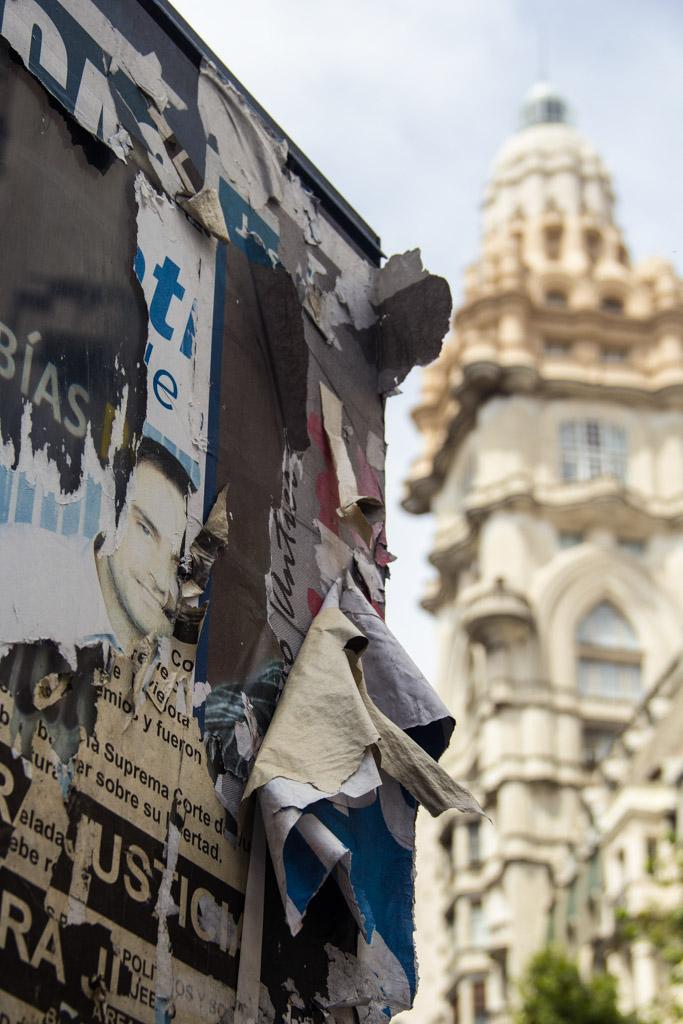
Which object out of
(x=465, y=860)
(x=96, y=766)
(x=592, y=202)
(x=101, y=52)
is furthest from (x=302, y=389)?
(x=592, y=202)

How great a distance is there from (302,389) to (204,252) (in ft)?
2.88

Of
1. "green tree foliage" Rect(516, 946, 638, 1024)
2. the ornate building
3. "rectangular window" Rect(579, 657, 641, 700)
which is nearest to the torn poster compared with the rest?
"green tree foliage" Rect(516, 946, 638, 1024)

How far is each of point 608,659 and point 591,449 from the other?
25.5ft

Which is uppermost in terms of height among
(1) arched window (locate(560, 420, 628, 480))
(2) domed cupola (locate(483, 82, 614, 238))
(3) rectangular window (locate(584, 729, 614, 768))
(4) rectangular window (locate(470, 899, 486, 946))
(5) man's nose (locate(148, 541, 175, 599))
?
(2) domed cupola (locate(483, 82, 614, 238))

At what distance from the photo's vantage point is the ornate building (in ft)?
138

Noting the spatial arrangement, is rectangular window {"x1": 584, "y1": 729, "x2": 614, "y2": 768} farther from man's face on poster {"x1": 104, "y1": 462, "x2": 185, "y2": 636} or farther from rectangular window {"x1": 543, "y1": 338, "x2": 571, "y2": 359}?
man's face on poster {"x1": 104, "y1": 462, "x2": 185, "y2": 636}

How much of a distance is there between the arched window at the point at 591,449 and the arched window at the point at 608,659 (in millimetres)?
5426

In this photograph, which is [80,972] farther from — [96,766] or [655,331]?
[655,331]

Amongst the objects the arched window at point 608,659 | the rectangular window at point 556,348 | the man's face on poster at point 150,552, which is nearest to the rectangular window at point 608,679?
the arched window at point 608,659

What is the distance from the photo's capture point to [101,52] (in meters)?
7.44

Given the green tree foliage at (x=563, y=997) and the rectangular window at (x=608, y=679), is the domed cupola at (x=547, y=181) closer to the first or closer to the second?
the rectangular window at (x=608, y=679)

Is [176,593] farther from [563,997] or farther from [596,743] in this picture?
[596,743]

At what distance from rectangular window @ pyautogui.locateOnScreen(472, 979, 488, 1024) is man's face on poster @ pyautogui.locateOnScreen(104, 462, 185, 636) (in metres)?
38.5

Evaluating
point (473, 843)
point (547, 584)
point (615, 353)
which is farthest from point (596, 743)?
point (615, 353)
